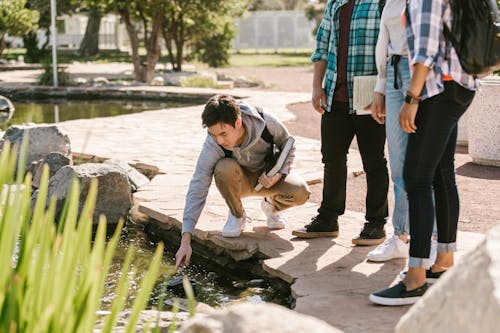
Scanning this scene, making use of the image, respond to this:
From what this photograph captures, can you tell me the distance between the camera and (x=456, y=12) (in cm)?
365

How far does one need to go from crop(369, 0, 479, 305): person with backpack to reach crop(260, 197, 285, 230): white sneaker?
1.58 meters

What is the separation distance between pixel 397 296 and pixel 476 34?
1.19 meters

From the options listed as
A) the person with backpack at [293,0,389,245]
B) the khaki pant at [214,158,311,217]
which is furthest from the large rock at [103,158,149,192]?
the person with backpack at [293,0,389,245]

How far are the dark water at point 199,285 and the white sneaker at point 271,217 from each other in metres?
0.57

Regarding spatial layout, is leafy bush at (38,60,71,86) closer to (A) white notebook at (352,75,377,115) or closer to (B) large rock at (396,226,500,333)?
(A) white notebook at (352,75,377,115)

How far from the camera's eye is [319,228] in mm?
5141

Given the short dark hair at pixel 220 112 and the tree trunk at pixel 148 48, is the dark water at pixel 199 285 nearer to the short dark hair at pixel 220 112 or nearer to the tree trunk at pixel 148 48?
the short dark hair at pixel 220 112

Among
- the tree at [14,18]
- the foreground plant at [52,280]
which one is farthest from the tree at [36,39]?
the foreground plant at [52,280]

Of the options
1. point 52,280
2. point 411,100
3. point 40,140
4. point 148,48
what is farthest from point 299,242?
point 148,48

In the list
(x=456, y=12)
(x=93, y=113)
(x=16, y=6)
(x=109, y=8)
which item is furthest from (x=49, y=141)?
(x=16, y=6)

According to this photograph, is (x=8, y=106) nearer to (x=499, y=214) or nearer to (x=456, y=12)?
(x=499, y=214)

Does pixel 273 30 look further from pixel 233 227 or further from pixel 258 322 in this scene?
pixel 258 322

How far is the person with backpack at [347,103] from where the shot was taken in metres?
4.70

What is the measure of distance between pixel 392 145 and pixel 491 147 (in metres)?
4.27
